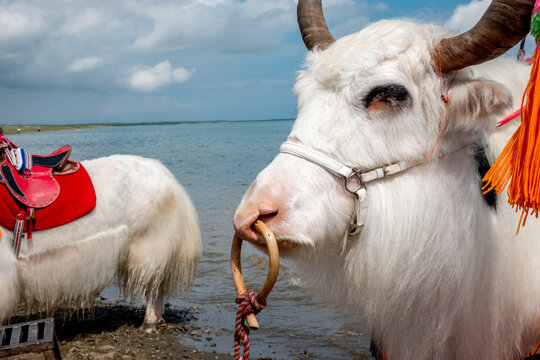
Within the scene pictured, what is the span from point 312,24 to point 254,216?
1097mm

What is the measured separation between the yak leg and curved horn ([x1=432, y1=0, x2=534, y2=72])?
12.8ft

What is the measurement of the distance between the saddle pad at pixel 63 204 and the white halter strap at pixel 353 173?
2964mm

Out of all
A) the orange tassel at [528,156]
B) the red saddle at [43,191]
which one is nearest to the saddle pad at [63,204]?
the red saddle at [43,191]

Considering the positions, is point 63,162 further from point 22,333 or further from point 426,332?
point 426,332

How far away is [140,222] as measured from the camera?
446cm

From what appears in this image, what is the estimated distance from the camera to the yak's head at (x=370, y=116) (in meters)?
1.42

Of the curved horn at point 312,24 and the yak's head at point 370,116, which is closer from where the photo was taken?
the yak's head at point 370,116

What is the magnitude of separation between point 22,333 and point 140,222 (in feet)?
6.86

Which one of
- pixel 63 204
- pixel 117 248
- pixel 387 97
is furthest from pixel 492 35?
pixel 117 248

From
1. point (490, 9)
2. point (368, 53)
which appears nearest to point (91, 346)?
point (368, 53)

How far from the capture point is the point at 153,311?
15.2 feet

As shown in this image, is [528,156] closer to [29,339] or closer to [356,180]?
[356,180]

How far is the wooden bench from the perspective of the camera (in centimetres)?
220

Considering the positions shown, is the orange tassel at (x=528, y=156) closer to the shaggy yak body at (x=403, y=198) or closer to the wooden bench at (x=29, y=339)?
the shaggy yak body at (x=403, y=198)
